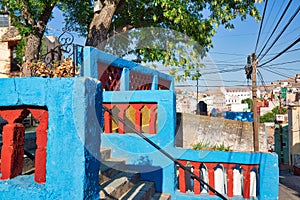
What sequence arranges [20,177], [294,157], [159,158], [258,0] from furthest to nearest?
[294,157] → [258,0] → [159,158] → [20,177]

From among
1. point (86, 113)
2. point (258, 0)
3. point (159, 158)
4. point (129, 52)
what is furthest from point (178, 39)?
point (86, 113)

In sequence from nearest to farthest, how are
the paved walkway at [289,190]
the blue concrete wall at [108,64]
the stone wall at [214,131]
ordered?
1. the blue concrete wall at [108,64]
2. the paved walkway at [289,190]
3. the stone wall at [214,131]

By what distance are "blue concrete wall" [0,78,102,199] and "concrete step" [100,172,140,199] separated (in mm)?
979

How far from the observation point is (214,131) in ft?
24.3

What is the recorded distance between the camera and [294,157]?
17.0 meters

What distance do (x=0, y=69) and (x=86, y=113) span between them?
12.7 meters

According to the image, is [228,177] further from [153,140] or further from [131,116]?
[131,116]

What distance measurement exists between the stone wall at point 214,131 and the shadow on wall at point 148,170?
255cm

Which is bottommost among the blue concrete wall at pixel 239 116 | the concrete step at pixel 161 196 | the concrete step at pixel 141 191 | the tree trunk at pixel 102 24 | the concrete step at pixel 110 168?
the concrete step at pixel 161 196

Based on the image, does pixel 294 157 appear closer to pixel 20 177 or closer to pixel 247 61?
pixel 247 61

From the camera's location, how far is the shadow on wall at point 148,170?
10.7ft

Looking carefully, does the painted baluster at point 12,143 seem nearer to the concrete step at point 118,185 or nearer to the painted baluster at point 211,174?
the concrete step at point 118,185

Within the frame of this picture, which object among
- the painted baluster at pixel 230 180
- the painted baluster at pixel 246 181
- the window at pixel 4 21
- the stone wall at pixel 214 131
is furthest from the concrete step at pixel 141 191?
the window at pixel 4 21

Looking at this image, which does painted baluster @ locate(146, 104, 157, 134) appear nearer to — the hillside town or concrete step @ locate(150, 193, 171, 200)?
the hillside town
